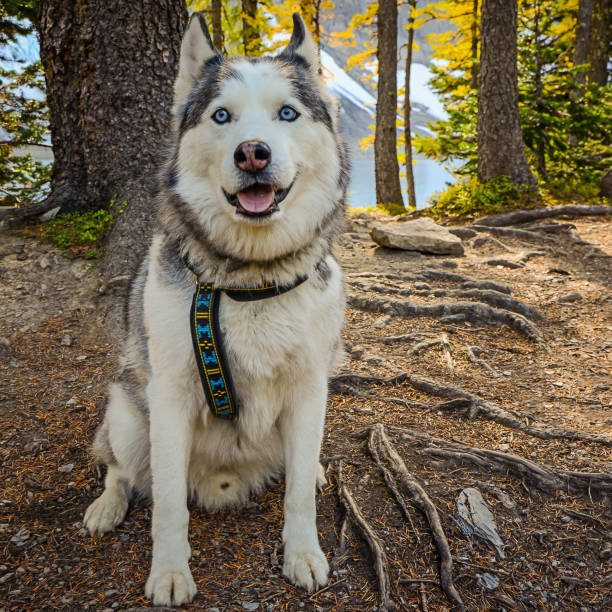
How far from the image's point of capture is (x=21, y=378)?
3926mm

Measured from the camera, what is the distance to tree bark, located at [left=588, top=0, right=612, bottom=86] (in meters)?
13.8

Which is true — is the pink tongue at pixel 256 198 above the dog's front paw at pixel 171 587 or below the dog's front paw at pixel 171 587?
above

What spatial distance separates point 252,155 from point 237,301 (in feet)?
2.16

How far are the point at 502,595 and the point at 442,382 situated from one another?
1.87 metres

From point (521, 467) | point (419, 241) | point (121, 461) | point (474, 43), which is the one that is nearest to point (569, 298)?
point (419, 241)

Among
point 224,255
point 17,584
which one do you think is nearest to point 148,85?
point 224,255

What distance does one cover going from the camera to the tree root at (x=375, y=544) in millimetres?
2127

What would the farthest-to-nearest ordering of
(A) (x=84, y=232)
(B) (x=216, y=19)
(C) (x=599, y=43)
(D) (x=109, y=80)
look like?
(C) (x=599, y=43) < (B) (x=216, y=19) < (A) (x=84, y=232) < (D) (x=109, y=80)

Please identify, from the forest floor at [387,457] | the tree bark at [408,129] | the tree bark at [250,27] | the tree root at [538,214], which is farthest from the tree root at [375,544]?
the tree bark at [408,129]

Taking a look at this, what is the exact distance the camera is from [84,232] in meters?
5.03

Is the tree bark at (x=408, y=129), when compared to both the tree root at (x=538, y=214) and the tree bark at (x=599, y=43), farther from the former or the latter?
the tree root at (x=538, y=214)

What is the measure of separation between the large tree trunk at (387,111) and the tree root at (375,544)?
9.56 meters

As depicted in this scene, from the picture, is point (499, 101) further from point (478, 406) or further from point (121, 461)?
point (121, 461)

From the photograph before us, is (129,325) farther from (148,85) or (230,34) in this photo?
(230,34)
